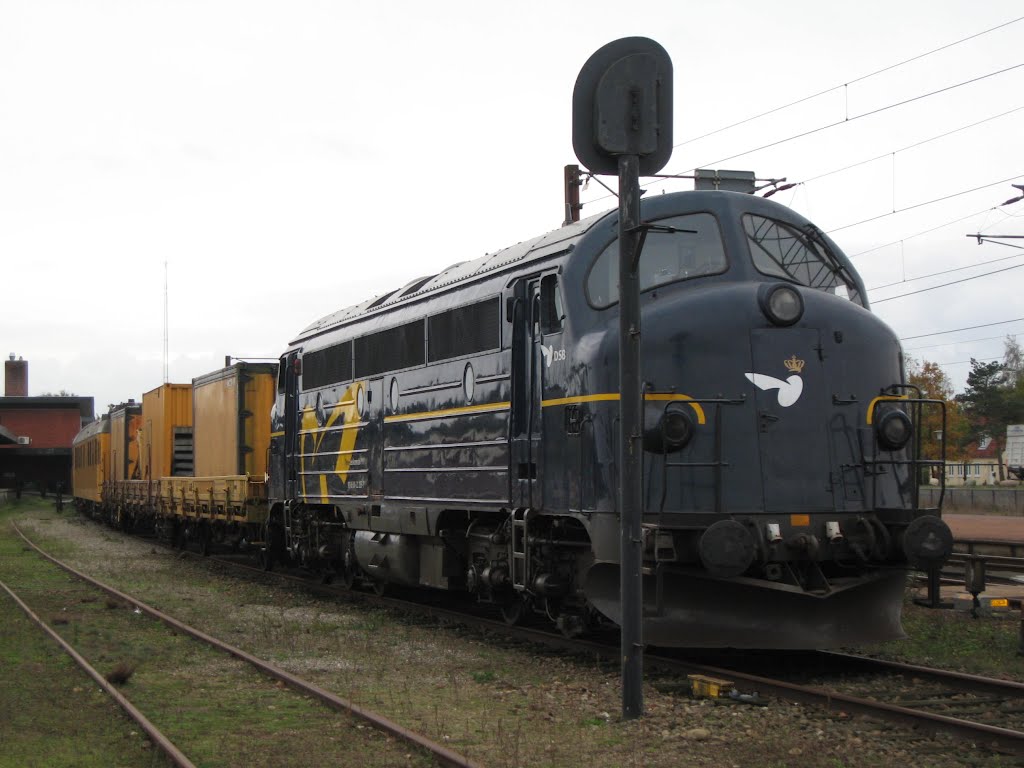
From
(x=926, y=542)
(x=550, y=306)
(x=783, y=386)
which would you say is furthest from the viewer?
(x=550, y=306)

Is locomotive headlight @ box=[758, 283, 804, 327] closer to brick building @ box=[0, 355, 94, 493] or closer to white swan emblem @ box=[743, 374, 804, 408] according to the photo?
white swan emblem @ box=[743, 374, 804, 408]

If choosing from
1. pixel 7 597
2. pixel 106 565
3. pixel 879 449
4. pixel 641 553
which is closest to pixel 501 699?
pixel 641 553

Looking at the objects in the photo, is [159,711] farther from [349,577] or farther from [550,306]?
[349,577]

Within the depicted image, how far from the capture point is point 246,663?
10.8m

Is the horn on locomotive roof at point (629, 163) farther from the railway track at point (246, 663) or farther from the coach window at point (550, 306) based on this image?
the coach window at point (550, 306)

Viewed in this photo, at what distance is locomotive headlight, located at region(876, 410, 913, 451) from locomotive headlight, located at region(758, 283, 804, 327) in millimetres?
1130

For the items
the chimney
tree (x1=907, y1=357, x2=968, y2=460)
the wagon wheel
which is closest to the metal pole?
the wagon wheel

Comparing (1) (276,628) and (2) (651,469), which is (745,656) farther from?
(1) (276,628)

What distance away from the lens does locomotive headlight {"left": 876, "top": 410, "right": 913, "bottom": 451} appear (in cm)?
959

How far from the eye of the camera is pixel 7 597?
54.8 feet

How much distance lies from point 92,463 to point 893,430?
4121cm

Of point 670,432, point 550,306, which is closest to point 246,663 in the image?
point 550,306

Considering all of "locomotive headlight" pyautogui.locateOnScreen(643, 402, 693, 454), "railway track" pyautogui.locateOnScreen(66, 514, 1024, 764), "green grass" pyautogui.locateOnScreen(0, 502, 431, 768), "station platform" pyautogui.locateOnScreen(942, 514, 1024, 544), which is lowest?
"station platform" pyautogui.locateOnScreen(942, 514, 1024, 544)

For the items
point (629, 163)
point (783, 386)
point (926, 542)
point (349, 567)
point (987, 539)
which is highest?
point (629, 163)
